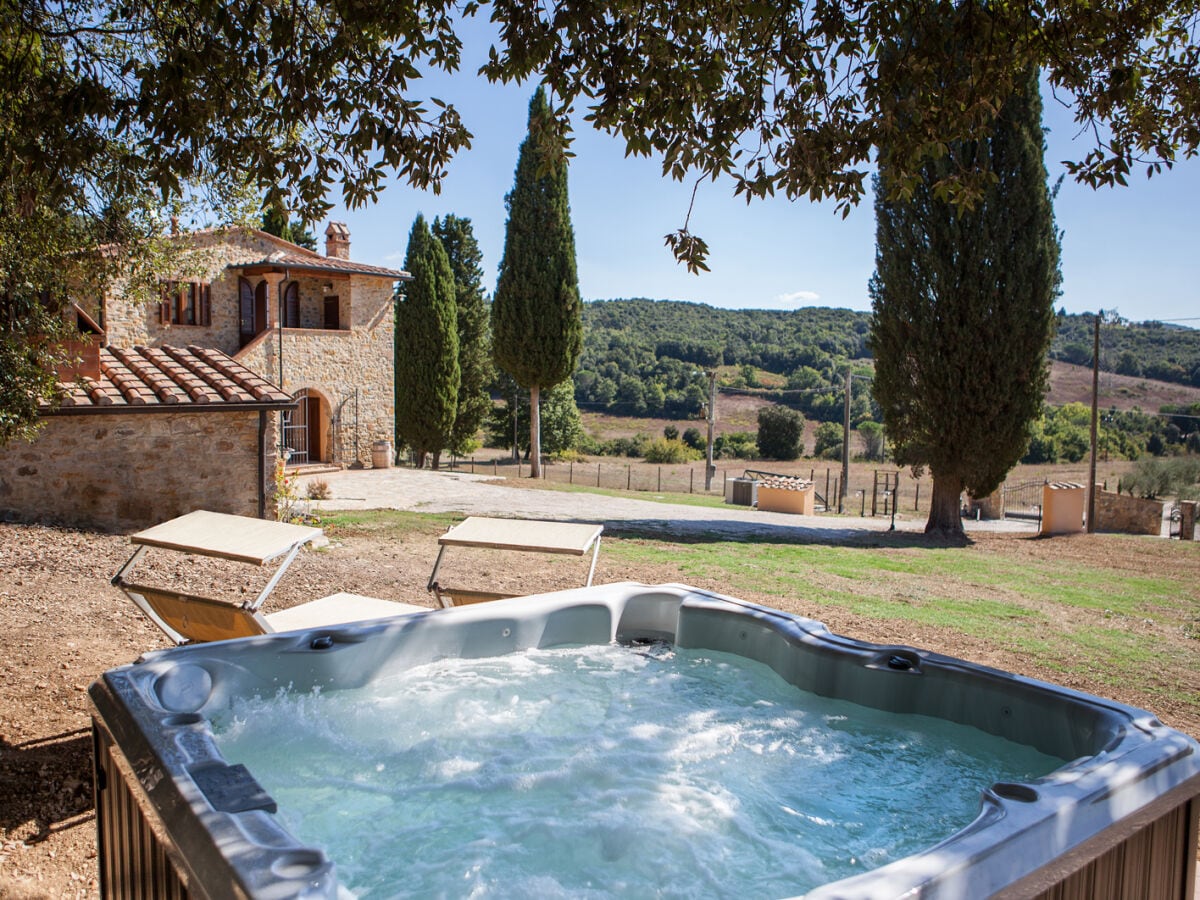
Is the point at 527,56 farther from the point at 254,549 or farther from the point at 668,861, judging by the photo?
the point at 668,861

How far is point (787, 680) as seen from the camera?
14.9 feet

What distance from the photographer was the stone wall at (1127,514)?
1823cm

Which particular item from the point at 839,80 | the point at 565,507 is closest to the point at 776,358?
the point at 565,507

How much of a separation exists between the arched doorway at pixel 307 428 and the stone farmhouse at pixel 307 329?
0.08 feet

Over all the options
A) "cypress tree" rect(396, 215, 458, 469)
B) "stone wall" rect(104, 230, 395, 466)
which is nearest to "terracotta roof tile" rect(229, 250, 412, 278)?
"stone wall" rect(104, 230, 395, 466)

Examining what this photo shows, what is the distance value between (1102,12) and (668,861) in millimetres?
4637

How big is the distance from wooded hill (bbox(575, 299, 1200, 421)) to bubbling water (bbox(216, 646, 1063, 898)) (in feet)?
161

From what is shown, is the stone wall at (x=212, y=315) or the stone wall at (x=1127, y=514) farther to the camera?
the stone wall at (x=1127, y=514)

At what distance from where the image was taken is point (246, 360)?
18766mm

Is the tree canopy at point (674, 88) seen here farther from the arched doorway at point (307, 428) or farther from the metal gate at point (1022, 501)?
the metal gate at point (1022, 501)

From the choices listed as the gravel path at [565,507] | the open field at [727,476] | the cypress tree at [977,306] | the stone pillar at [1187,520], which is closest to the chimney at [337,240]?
the gravel path at [565,507]

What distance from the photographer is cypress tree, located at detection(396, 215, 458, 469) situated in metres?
25.7

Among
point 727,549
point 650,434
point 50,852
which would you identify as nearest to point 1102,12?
point 50,852

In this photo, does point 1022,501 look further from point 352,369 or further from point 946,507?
point 352,369
